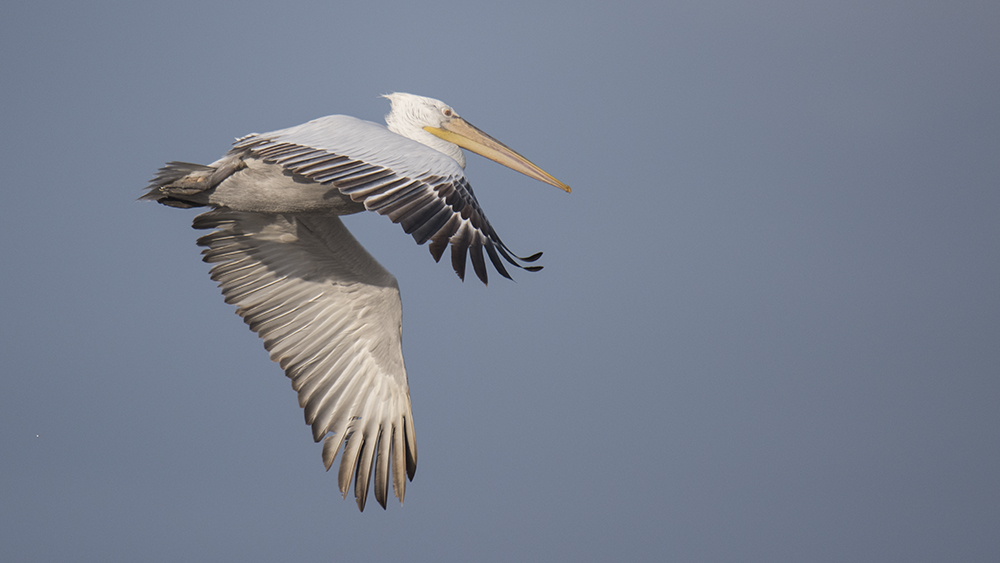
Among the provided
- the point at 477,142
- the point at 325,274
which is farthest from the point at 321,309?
the point at 477,142

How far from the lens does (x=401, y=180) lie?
16.5 ft

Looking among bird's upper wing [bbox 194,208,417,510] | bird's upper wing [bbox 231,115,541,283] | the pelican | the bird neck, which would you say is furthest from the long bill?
bird's upper wing [bbox 231,115,541,283]

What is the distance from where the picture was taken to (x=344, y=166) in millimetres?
5219

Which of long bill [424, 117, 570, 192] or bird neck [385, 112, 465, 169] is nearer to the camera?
bird neck [385, 112, 465, 169]

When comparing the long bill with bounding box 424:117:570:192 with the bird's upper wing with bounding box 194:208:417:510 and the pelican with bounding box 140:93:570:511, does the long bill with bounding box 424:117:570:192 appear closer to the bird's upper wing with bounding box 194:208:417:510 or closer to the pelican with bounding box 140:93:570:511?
the pelican with bounding box 140:93:570:511

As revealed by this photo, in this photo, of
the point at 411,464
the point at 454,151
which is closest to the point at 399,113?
the point at 454,151

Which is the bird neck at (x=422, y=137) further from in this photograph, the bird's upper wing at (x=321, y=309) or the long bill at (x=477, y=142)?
the bird's upper wing at (x=321, y=309)

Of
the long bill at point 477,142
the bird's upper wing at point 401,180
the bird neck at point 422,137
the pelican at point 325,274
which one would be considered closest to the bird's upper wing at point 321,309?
the pelican at point 325,274

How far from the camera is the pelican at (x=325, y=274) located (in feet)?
20.9

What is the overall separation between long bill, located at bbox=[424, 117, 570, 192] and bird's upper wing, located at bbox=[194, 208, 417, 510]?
1.35 meters

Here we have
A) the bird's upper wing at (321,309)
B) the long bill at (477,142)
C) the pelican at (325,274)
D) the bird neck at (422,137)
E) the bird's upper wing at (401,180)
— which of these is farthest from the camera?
the long bill at (477,142)

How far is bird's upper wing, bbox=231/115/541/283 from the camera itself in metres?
4.67

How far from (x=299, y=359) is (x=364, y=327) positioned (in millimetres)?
680

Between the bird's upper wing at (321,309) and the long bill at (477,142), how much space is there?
135 centimetres
